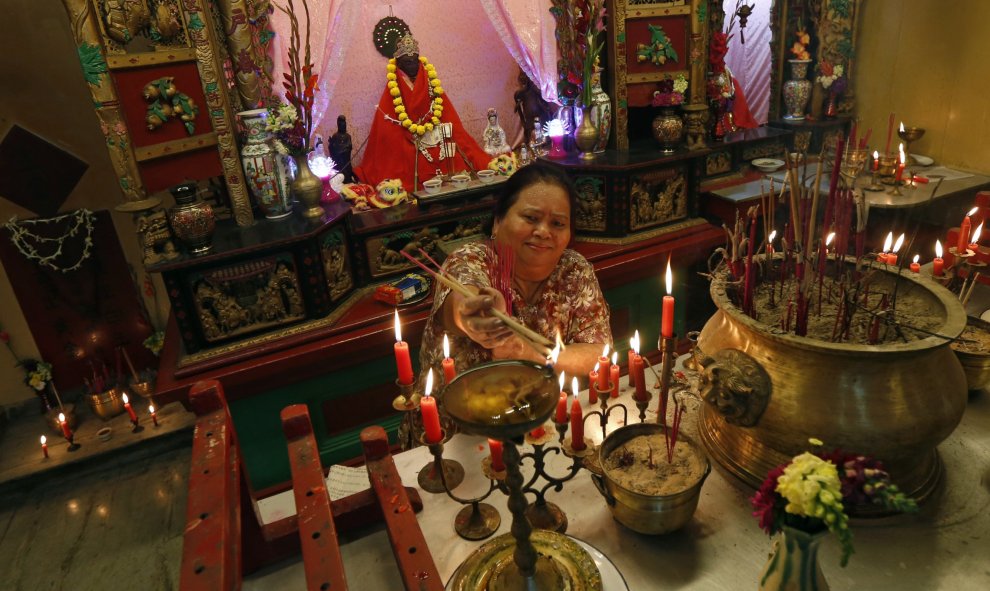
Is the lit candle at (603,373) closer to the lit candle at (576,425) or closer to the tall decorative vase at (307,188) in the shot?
the lit candle at (576,425)

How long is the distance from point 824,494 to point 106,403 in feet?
13.8

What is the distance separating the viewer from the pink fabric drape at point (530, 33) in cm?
398

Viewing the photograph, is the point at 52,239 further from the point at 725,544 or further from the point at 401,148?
the point at 725,544

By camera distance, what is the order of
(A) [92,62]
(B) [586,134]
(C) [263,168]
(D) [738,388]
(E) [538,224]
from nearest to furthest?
1. (D) [738,388]
2. (E) [538,224]
3. (A) [92,62]
4. (C) [263,168]
5. (B) [586,134]

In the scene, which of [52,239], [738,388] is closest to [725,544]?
[738,388]

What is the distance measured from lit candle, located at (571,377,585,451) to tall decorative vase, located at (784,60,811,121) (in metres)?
4.49

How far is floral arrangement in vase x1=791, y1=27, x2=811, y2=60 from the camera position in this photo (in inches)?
185

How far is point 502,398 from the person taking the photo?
0.91 meters

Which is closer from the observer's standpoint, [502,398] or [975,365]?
[502,398]

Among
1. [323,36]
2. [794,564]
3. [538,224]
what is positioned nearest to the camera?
[794,564]

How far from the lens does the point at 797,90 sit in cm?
475

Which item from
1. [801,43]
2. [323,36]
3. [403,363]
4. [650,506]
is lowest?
[650,506]

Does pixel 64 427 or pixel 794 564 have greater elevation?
pixel 794 564

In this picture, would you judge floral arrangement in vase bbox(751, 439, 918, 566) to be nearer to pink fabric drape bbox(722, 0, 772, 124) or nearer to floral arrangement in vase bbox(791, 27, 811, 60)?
floral arrangement in vase bbox(791, 27, 811, 60)
